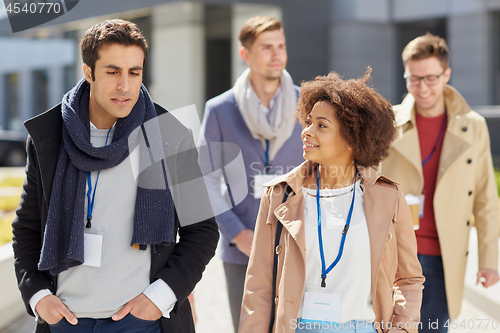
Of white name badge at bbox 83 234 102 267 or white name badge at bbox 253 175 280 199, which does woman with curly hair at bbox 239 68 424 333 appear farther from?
white name badge at bbox 253 175 280 199

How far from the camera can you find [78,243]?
6.57 feet

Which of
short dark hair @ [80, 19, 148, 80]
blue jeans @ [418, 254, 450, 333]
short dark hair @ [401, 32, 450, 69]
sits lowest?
blue jeans @ [418, 254, 450, 333]

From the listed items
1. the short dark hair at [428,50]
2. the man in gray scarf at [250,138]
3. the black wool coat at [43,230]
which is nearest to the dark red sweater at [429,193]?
the short dark hair at [428,50]

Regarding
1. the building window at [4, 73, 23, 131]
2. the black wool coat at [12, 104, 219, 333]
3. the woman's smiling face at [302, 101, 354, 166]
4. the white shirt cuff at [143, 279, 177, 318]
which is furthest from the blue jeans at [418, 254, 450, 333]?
the building window at [4, 73, 23, 131]

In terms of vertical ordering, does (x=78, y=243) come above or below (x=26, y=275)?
above

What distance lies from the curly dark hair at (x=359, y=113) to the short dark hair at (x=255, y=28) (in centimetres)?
108

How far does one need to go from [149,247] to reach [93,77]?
751 millimetres

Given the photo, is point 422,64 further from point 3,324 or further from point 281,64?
point 3,324

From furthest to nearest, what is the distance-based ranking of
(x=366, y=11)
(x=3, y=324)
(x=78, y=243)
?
(x=366, y=11) → (x=3, y=324) → (x=78, y=243)

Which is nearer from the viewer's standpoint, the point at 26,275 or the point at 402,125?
the point at 26,275

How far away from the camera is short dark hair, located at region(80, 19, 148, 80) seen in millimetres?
2098

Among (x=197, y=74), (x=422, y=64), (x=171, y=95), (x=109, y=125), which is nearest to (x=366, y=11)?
(x=197, y=74)

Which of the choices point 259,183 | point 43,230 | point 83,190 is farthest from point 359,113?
point 43,230

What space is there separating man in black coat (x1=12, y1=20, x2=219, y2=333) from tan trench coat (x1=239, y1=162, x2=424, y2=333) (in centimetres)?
26
